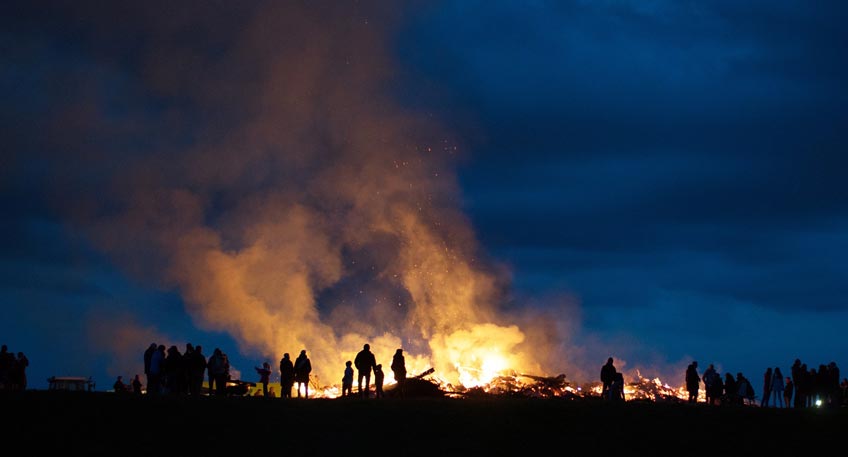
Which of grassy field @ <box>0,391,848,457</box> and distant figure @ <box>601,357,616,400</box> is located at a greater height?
distant figure @ <box>601,357,616,400</box>

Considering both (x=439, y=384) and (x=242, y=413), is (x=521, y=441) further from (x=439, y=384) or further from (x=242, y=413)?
(x=439, y=384)

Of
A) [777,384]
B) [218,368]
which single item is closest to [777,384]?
[777,384]

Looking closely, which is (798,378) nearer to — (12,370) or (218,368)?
(218,368)

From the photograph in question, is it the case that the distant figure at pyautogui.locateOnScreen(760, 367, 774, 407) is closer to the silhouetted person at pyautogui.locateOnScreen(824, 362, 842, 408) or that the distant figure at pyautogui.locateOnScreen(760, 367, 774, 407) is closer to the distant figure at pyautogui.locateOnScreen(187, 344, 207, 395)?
the silhouetted person at pyautogui.locateOnScreen(824, 362, 842, 408)

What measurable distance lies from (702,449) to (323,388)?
36125 millimetres

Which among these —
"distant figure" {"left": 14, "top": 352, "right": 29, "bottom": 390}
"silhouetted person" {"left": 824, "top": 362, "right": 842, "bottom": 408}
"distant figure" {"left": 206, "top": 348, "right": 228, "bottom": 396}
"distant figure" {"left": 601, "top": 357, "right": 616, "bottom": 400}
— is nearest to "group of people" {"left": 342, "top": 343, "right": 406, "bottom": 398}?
"distant figure" {"left": 206, "top": 348, "right": 228, "bottom": 396}

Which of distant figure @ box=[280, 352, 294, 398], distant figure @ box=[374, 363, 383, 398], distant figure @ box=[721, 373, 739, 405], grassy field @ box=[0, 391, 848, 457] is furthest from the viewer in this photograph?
distant figure @ box=[721, 373, 739, 405]

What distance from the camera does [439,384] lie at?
61312mm

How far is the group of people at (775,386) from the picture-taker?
45.4 metres

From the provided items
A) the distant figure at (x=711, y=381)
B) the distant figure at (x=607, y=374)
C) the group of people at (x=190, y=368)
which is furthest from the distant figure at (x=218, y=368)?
the distant figure at (x=711, y=381)

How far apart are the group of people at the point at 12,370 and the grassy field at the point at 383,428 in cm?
501

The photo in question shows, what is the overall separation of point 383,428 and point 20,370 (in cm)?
1599

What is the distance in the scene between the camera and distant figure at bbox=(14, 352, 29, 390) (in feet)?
138

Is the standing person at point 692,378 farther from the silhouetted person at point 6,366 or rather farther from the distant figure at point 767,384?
the silhouetted person at point 6,366
